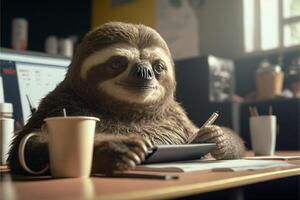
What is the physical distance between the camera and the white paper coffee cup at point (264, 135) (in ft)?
4.37

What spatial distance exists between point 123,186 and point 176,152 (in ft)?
0.86

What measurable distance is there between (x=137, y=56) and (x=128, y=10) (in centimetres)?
279

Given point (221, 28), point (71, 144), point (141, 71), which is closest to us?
point (71, 144)

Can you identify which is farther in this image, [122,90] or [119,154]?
[122,90]

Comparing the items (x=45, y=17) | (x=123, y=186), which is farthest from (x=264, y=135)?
(x=45, y=17)

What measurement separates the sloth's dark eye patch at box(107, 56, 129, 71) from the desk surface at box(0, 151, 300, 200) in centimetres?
33

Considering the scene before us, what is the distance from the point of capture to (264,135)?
135 cm

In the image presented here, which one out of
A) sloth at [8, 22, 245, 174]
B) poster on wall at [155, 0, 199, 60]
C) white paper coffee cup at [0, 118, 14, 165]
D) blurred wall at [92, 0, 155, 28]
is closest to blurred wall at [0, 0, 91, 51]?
blurred wall at [92, 0, 155, 28]

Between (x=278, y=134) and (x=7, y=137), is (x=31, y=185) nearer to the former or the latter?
(x=7, y=137)

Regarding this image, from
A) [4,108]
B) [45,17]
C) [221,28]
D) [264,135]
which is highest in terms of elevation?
[45,17]

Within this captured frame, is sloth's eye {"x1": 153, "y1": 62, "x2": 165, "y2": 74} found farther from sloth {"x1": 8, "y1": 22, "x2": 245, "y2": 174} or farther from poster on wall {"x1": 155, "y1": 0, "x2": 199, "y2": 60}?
poster on wall {"x1": 155, "y1": 0, "x2": 199, "y2": 60}

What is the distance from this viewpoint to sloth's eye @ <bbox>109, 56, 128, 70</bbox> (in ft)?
3.22

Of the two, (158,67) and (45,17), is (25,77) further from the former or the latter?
(45,17)

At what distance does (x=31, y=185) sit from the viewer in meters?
0.65
